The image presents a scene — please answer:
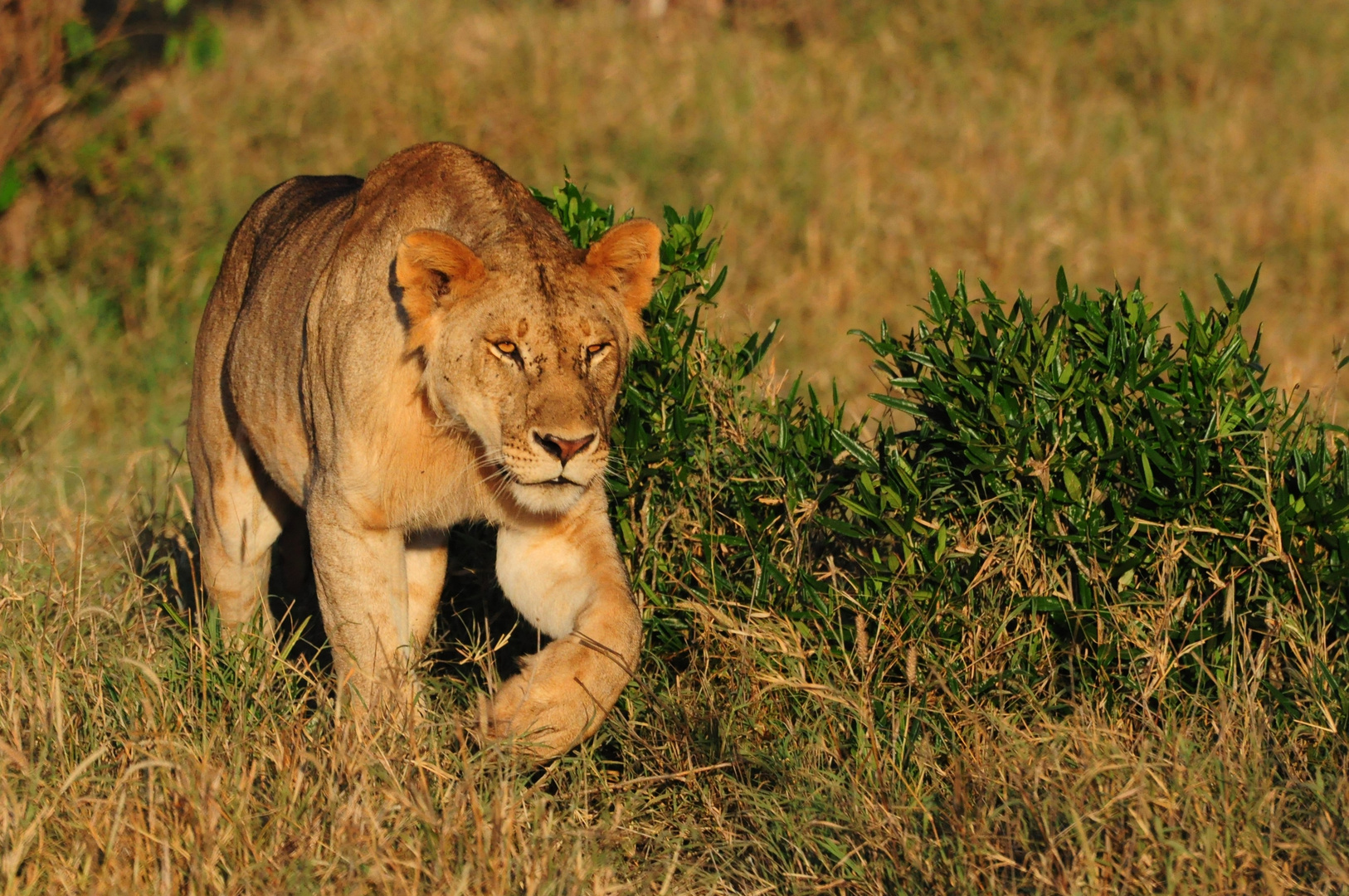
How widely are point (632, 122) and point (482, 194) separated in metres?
6.67

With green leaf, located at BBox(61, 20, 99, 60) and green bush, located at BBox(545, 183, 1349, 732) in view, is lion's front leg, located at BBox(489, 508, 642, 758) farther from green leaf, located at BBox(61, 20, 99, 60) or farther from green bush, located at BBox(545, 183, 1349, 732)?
green leaf, located at BBox(61, 20, 99, 60)

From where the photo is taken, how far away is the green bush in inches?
139

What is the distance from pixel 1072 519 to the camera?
3.62m

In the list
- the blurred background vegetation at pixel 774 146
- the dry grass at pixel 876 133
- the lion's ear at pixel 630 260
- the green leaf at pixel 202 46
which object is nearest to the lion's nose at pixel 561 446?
the lion's ear at pixel 630 260

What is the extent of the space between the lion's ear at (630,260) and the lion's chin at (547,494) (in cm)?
47

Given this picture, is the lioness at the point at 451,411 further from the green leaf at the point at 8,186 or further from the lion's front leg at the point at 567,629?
the green leaf at the point at 8,186

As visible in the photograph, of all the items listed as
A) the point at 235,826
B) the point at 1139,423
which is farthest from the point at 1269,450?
the point at 235,826

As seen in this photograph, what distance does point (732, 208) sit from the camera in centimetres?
941

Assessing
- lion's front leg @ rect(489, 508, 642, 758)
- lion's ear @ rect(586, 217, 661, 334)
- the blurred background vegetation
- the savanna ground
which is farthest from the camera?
the blurred background vegetation

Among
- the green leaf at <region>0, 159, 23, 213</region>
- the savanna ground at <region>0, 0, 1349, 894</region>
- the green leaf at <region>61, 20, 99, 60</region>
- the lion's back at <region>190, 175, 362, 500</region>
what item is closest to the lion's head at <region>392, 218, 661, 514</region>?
the savanna ground at <region>0, 0, 1349, 894</region>

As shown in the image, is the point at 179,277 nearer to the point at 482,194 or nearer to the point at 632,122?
the point at 632,122

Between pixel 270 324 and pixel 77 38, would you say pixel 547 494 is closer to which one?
pixel 270 324

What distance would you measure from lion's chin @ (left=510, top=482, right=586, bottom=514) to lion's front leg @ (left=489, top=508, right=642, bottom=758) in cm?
24

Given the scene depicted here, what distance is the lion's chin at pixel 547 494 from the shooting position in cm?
338
